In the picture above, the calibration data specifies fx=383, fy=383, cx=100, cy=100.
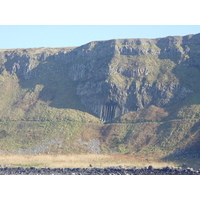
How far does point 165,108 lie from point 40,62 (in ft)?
147

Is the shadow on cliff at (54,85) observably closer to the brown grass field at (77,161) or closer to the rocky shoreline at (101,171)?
the brown grass field at (77,161)

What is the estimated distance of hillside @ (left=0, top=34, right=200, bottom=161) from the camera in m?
77.8

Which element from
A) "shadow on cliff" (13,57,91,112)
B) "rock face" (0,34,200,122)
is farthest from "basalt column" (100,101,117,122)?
"shadow on cliff" (13,57,91,112)

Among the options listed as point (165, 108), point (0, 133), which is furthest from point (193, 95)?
A: point (0, 133)

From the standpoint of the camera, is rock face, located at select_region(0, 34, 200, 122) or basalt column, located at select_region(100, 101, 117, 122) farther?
rock face, located at select_region(0, 34, 200, 122)

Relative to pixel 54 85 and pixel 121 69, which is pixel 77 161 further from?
pixel 54 85

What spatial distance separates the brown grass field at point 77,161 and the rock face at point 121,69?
2031 centimetres

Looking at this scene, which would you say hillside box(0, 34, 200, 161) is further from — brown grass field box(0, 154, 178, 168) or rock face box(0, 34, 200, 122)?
brown grass field box(0, 154, 178, 168)

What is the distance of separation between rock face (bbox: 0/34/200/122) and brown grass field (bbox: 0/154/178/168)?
2031 centimetres

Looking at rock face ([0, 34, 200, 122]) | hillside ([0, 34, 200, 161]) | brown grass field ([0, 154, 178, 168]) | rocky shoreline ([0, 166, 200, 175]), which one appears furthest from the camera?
rock face ([0, 34, 200, 122])

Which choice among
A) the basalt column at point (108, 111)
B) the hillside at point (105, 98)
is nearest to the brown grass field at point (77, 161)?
the hillside at point (105, 98)

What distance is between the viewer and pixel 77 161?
67.8m

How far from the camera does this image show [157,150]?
71688 mm

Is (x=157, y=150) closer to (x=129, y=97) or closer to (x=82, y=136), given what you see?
(x=82, y=136)
